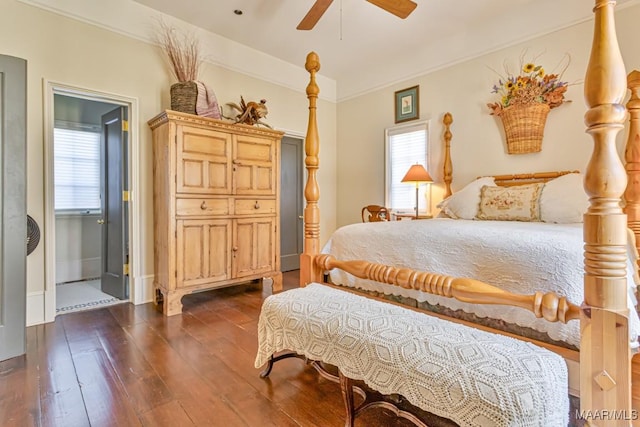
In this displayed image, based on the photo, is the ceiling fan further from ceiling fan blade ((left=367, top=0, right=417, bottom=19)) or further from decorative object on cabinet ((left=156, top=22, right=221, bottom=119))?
decorative object on cabinet ((left=156, top=22, right=221, bottom=119))

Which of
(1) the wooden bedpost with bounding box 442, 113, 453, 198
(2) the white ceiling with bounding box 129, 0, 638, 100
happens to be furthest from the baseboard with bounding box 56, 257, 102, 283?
(1) the wooden bedpost with bounding box 442, 113, 453, 198

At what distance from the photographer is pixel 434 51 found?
4.09 m

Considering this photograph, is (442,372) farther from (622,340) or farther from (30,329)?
(30,329)

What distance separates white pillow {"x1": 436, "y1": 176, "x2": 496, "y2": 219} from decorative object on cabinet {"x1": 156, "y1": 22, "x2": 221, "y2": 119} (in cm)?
254

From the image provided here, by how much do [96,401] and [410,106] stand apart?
4.31m

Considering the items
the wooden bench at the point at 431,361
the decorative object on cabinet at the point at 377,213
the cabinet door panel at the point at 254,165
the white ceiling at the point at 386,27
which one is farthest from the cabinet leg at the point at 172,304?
the white ceiling at the point at 386,27

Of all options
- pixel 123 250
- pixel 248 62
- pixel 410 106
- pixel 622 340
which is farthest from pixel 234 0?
pixel 622 340

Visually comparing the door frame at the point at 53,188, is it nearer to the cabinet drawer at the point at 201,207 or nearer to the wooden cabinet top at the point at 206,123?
the wooden cabinet top at the point at 206,123

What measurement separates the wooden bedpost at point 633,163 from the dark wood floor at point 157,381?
2.43 metres

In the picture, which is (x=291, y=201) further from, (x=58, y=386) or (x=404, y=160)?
(x=58, y=386)

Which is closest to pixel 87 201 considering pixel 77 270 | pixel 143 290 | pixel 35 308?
pixel 77 270

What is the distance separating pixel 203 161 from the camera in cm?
315

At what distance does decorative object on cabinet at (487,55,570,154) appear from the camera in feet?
10.4

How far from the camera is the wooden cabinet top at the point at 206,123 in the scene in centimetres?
295
